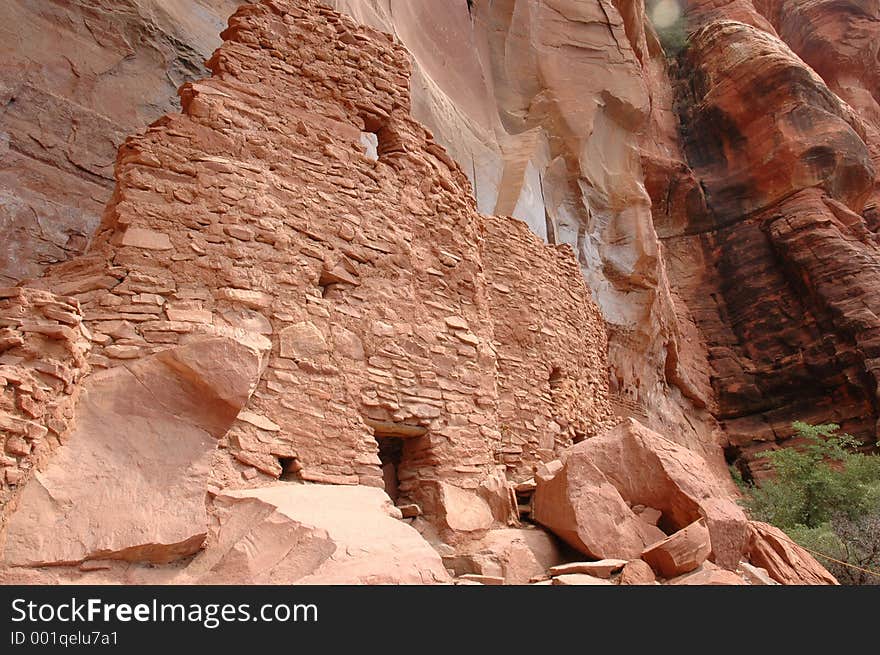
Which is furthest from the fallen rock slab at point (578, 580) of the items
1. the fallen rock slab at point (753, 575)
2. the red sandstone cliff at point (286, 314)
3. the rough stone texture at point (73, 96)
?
the rough stone texture at point (73, 96)

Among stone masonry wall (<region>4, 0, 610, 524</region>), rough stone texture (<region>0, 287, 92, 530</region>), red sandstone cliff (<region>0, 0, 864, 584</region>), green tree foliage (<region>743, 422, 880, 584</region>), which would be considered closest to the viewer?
rough stone texture (<region>0, 287, 92, 530</region>)

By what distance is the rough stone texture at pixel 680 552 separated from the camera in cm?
392

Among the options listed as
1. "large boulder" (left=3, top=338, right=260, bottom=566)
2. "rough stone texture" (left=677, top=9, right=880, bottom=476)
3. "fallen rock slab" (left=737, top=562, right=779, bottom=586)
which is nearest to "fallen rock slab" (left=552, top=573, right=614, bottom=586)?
"fallen rock slab" (left=737, top=562, right=779, bottom=586)

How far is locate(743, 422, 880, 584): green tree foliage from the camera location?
21.1 ft

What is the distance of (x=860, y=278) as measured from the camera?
16172mm

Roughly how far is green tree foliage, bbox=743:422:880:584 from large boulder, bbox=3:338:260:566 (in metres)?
5.68

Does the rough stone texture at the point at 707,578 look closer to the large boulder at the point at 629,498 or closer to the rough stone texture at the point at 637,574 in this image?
the rough stone texture at the point at 637,574

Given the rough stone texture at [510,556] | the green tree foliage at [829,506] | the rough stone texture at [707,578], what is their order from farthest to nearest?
1. the green tree foliage at [829,506]
2. the rough stone texture at [510,556]
3. the rough stone texture at [707,578]

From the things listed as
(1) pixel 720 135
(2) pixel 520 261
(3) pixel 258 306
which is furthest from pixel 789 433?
(3) pixel 258 306

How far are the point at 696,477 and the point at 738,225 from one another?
1612 cm

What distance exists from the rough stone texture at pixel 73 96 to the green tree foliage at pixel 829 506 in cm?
774

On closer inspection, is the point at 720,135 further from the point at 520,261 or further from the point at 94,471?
the point at 94,471

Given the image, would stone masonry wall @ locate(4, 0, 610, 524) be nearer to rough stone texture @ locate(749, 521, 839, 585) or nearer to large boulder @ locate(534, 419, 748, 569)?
large boulder @ locate(534, 419, 748, 569)
